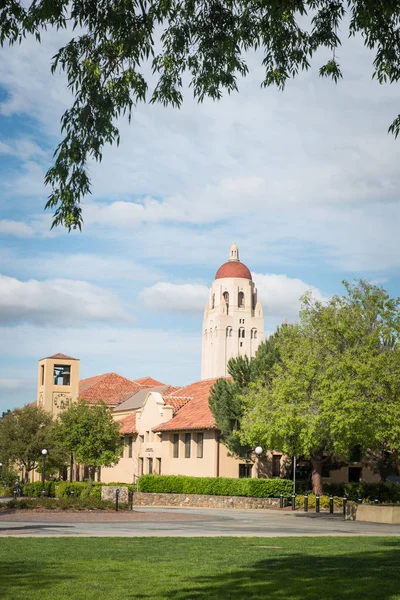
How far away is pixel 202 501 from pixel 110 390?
129 feet

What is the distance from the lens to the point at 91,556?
56.5ft

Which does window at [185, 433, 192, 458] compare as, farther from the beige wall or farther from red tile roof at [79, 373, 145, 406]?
the beige wall

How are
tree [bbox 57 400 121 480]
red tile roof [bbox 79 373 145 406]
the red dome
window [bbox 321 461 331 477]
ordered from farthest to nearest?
the red dome
red tile roof [bbox 79 373 145 406]
tree [bbox 57 400 121 480]
window [bbox 321 461 331 477]

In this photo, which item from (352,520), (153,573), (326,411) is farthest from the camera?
(326,411)

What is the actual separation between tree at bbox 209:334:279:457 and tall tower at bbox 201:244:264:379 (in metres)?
120

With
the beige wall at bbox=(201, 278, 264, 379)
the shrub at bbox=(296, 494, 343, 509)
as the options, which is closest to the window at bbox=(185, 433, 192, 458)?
the shrub at bbox=(296, 494, 343, 509)

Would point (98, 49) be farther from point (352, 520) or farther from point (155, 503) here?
point (155, 503)

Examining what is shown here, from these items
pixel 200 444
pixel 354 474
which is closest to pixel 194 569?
pixel 200 444

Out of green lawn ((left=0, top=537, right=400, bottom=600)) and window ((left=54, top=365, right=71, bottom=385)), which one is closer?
green lawn ((left=0, top=537, right=400, bottom=600))

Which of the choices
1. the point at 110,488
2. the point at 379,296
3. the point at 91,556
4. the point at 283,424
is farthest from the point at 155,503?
the point at 91,556

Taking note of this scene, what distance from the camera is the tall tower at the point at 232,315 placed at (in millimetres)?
174375

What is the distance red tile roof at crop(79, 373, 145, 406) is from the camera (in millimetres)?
84812

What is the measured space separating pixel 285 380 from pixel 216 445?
42.0ft

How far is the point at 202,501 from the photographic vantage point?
50375 mm
